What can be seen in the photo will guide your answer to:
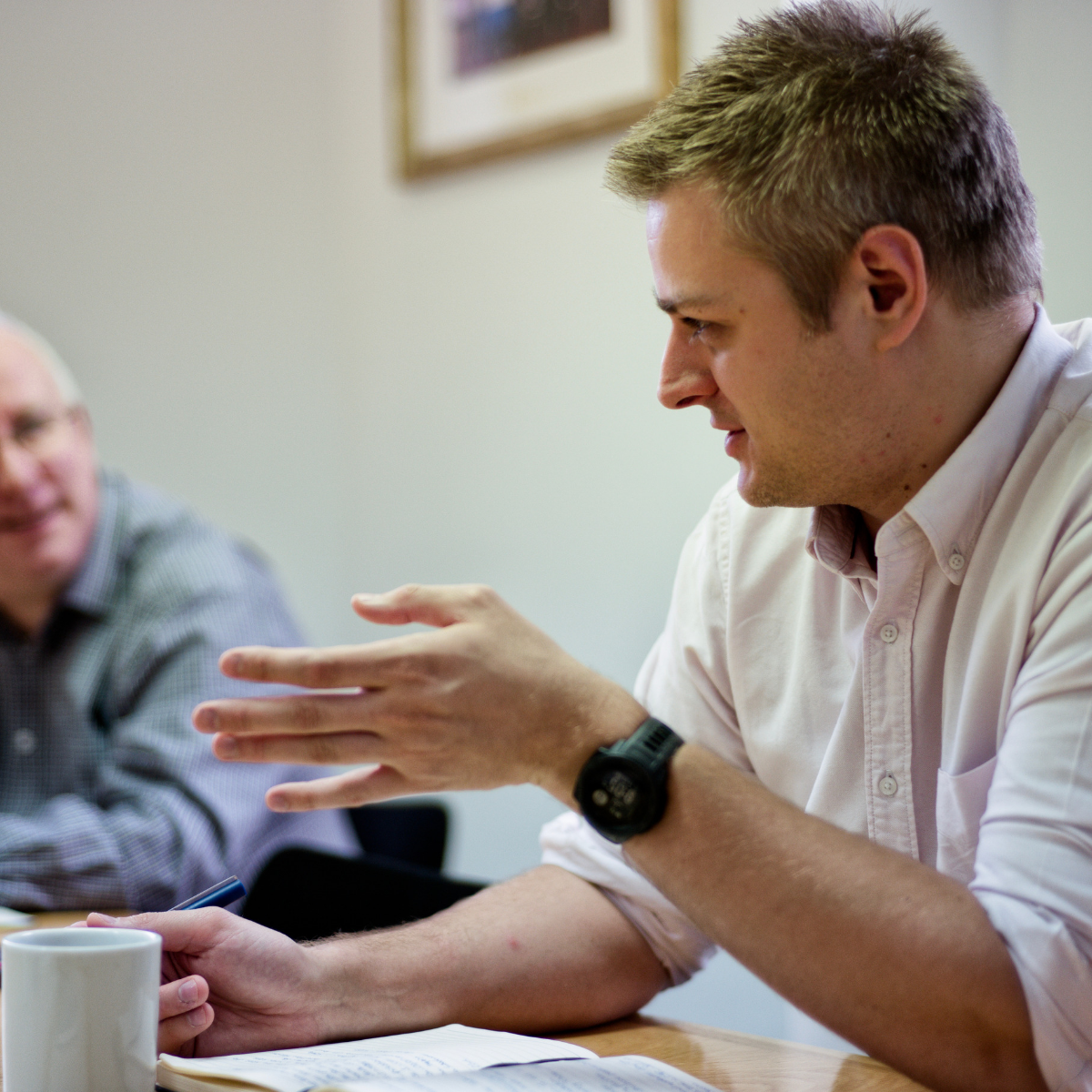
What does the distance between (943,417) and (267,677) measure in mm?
589

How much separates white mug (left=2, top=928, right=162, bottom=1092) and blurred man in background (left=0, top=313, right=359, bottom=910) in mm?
820

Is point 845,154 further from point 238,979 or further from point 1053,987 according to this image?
point 238,979

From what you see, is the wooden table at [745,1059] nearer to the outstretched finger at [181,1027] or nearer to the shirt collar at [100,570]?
the outstretched finger at [181,1027]

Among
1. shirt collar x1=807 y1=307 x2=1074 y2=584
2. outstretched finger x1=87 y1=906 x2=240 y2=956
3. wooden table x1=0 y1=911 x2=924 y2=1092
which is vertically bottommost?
wooden table x1=0 y1=911 x2=924 y2=1092

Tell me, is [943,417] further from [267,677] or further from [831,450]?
[267,677]

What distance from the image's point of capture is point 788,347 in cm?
97

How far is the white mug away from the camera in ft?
2.04

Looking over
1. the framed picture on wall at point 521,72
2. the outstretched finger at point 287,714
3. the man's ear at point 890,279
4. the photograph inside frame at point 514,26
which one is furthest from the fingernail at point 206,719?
the photograph inside frame at point 514,26

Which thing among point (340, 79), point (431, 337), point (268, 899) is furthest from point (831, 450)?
point (340, 79)

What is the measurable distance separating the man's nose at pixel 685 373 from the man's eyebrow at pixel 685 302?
2 centimetres

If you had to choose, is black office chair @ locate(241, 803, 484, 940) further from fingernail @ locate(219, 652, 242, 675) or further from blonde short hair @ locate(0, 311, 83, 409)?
blonde short hair @ locate(0, 311, 83, 409)

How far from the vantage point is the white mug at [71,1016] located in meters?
0.62

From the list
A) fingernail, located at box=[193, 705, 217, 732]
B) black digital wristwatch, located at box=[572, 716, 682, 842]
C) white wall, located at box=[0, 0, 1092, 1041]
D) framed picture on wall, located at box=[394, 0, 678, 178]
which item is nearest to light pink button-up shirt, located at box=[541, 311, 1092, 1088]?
black digital wristwatch, located at box=[572, 716, 682, 842]

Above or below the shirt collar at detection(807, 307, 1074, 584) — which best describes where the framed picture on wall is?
above
